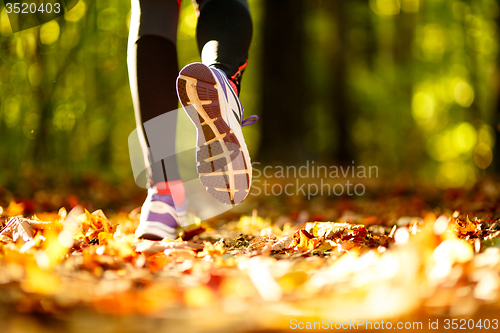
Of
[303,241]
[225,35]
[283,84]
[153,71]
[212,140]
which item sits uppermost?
[283,84]

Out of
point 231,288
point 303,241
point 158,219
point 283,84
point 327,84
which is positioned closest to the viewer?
point 231,288

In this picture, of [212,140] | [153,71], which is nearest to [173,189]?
[212,140]

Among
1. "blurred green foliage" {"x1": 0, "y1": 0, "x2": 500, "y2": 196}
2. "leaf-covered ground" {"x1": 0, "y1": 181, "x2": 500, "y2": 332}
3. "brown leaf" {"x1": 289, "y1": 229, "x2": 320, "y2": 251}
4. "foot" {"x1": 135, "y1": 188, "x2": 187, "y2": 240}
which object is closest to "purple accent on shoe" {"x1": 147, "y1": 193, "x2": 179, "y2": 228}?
"foot" {"x1": 135, "y1": 188, "x2": 187, "y2": 240}

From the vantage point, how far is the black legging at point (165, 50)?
1530mm

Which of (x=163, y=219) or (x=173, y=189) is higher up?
(x=173, y=189)

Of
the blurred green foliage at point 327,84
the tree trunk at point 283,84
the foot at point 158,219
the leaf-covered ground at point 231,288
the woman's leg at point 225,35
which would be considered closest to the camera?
Answer: the leaf-covered ground at point 231,288

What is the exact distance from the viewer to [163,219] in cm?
151

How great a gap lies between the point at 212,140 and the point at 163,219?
0.36m

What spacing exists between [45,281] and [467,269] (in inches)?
35.6

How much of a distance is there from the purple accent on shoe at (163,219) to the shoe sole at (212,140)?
20cm

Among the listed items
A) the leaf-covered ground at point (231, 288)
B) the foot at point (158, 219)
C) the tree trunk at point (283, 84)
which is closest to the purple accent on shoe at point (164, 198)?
the foot at point (158, 219)

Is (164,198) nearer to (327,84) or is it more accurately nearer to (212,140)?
(212,140)

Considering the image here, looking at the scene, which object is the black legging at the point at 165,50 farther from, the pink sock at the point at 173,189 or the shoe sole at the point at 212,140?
the shoe sole at the point at 212,140

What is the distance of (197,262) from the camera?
112cm
